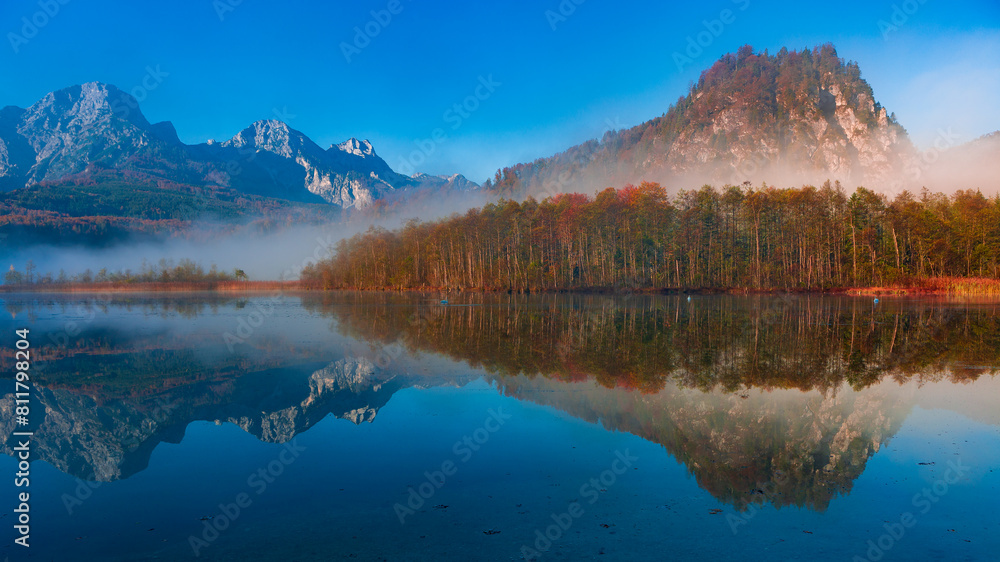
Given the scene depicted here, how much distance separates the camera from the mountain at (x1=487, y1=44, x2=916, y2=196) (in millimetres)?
158625

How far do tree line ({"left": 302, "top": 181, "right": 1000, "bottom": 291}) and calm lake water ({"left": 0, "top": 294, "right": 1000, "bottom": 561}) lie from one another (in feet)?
190

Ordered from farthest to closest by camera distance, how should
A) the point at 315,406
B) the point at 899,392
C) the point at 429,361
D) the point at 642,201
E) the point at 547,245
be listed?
the point at 547,245 → the point at 642,201 → the point at 429,361 → the point at 899,392 → the point at 315,406

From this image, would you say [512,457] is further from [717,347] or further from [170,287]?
[170,287]

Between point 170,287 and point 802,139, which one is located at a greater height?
point 802,139

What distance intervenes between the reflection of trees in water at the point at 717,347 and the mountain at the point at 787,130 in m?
165

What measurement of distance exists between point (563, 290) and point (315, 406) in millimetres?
68574

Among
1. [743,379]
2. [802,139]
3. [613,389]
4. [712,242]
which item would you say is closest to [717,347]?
[743,379]

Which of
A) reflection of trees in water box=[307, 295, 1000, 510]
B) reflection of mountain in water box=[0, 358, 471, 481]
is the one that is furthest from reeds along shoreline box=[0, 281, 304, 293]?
reflection of mountain in water box=[0, 358, 471, 481]

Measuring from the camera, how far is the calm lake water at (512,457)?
182 inches

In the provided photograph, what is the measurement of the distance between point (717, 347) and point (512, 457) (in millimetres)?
11679

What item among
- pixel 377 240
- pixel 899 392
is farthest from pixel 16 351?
pixel 377 240

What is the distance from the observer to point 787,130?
17275 centimetres

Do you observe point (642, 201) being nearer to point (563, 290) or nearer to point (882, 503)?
point (563, 290)

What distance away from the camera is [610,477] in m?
6.08
